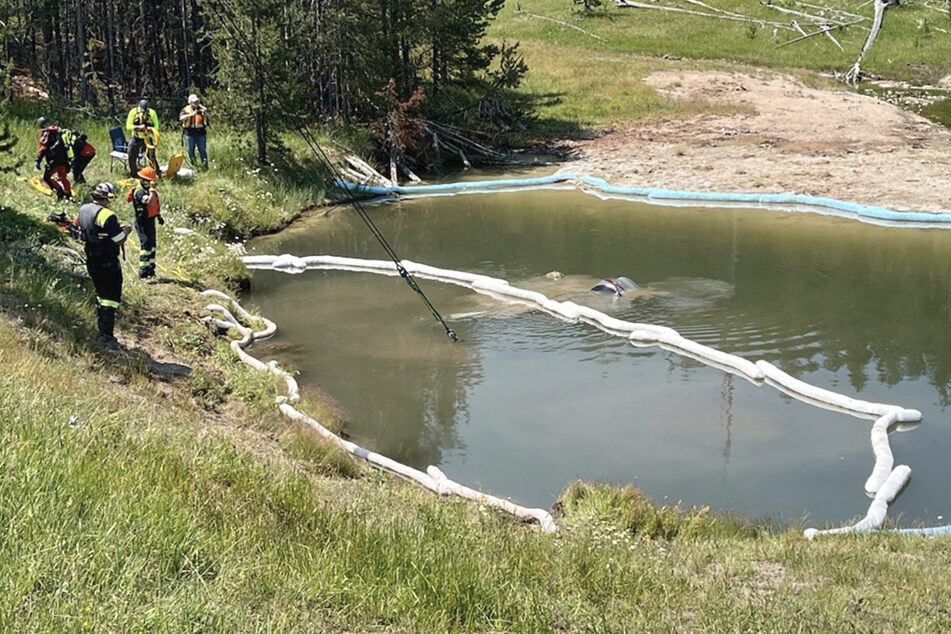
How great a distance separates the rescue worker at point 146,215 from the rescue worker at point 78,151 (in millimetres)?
3849

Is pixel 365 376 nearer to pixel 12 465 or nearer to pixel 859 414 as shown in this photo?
pixel 859 414

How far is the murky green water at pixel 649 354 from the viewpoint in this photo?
36.8 ft

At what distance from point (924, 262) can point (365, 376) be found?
1152cm

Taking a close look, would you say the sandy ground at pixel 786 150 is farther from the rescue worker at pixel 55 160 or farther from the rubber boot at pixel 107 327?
the rubber boot at pixel 107 327

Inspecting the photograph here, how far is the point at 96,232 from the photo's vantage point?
38.4 ft

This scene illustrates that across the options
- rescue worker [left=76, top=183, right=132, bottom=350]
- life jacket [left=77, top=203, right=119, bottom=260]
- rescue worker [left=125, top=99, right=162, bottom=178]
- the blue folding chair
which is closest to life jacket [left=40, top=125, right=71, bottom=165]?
rescue worker [left=125, top=99, right=162, bottom=178]

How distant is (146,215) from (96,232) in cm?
359

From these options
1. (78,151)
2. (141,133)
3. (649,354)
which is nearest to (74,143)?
(78,151)

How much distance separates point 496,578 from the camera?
6.04 m

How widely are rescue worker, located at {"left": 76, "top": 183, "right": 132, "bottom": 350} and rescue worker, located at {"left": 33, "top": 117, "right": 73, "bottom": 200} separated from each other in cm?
679

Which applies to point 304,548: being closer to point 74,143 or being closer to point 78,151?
point 74,143

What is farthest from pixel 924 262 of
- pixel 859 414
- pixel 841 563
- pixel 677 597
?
pixel 677 597

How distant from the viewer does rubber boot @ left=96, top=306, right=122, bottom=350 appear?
12.1 meters

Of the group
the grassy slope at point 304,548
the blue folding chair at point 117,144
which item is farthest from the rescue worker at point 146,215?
the blue folding chair at point 117,144
